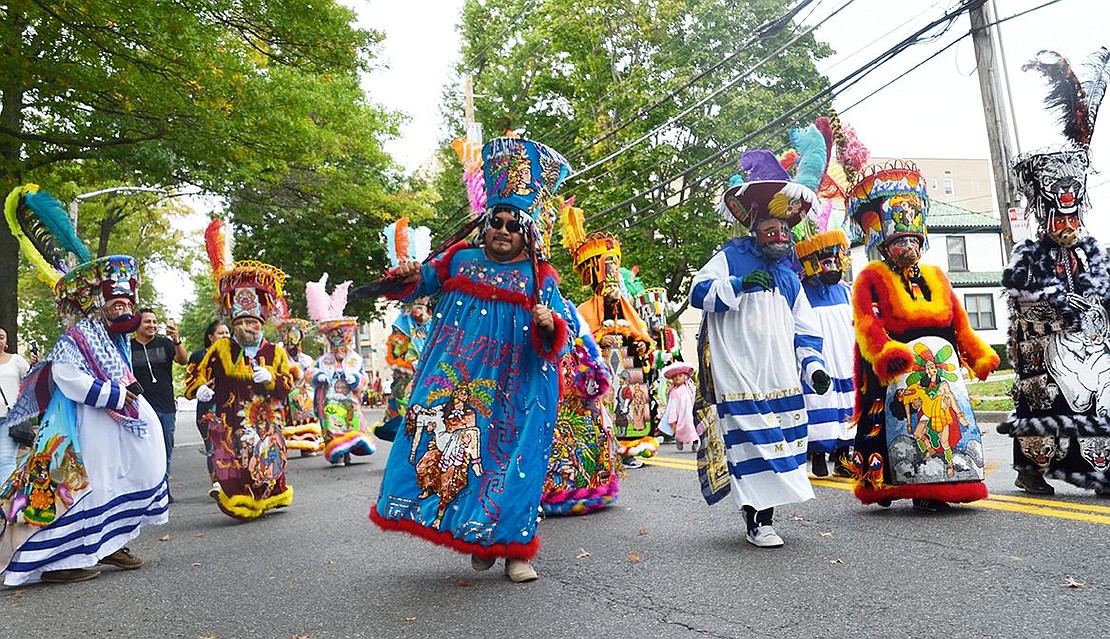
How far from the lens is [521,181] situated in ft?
17.7

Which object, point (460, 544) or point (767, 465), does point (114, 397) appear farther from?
point (767, 465)

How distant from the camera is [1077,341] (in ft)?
21.6

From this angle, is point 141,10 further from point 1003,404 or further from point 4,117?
point 1003,404

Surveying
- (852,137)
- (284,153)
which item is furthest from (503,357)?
(284,153)

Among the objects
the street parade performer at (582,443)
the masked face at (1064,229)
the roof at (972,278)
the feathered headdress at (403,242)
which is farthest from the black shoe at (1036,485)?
the roof at (972,278)

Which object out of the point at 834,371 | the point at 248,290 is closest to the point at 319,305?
the point at 248,290

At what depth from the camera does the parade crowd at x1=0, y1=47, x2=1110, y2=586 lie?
206 inches

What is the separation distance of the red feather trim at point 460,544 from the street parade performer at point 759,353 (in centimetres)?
132

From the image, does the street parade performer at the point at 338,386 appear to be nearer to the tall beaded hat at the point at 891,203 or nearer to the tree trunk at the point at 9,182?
the tree trunk at the point at 9,182

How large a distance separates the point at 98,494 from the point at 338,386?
304 inches

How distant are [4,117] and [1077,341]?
40.5ft

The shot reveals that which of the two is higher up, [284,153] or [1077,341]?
[284,153]

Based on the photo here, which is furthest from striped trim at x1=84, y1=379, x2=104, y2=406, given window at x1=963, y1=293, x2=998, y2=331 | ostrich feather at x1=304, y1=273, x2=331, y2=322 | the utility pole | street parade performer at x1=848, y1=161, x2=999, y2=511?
window at x1=963, y1=293, x2=998, y2=331

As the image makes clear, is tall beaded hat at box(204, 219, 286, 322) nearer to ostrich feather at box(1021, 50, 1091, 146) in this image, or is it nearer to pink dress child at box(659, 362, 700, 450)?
pink dress child at box(659, 362, 700, 450)
